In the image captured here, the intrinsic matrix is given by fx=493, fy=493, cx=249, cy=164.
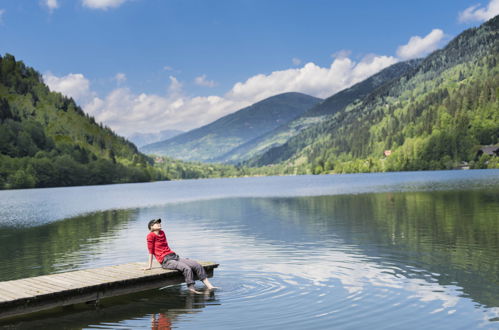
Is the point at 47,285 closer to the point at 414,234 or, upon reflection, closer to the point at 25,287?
the point at 25,287

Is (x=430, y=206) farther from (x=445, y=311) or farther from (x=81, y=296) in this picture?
(x=81, y=296)

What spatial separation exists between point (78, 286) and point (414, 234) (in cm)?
2859

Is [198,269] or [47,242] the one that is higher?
[198,269]

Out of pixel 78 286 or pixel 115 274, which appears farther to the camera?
pixel 115 274

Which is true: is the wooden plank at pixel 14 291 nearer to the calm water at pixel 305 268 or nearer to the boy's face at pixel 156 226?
the calm water at pixel 305 268

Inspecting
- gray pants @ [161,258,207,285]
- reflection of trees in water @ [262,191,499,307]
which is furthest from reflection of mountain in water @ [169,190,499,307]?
gray pants @ [161,258,207,285]

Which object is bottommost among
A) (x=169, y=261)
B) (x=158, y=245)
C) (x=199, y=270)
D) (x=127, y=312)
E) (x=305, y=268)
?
(x=127, y=312)

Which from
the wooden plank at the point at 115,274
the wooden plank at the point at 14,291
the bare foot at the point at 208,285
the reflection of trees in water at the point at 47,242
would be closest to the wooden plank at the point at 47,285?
the wooden plank at the point at 14,291

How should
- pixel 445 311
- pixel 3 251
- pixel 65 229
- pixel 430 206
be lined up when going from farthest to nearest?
pixel 430 206 < pixel 65 229 < pixel 3 251 < pixel 445 311

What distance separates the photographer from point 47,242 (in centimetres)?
4525

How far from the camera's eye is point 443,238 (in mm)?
37500

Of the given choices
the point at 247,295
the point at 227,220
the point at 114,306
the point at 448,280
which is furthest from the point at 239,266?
the point at 227,220

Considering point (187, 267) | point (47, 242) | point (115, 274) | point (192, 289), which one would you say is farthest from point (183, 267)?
point (47, 242)

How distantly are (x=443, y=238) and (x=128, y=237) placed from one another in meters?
28.2
